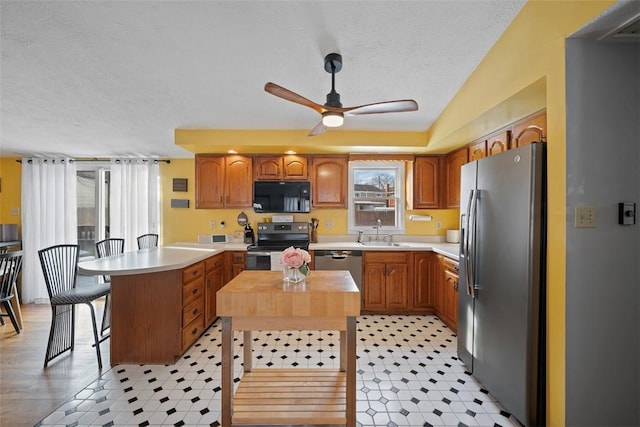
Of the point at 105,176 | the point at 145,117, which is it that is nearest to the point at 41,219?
the point at 105,176

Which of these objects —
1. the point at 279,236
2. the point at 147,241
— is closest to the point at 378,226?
the point at 279,236

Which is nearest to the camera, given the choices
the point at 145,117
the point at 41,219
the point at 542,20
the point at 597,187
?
the point at 597,187

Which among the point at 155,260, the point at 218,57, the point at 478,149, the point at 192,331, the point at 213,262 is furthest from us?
the point at 213,262

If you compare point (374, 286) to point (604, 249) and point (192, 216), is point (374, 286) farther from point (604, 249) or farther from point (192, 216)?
point (192, 216)

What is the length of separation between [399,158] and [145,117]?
3.23 metres

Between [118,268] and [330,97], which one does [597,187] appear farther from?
[118,268]

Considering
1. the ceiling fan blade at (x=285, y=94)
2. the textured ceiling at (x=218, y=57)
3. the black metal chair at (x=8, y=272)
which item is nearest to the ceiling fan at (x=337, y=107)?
the ceiling fan blade at (x=285, y=94)

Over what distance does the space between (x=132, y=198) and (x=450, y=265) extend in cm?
462

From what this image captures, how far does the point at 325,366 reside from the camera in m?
2.26

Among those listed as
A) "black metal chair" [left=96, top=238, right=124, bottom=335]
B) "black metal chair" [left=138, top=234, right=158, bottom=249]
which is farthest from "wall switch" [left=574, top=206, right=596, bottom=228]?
"black metal chair" [left=138, top=234, right=158, bottom=249]

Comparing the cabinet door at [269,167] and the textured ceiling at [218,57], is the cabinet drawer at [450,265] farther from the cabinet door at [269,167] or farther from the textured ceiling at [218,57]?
the cabinet door at [269,167]

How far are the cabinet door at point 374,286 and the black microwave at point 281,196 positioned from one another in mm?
1201

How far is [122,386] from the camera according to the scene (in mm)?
2014

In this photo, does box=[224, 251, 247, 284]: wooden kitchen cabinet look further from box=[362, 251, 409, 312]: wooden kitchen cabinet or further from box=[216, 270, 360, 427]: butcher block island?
box=[216, 270, 360, 427]: butcher block island
